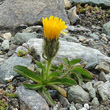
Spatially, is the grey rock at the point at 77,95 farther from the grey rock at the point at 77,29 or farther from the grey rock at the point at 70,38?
the grey rock at the point at 77,29

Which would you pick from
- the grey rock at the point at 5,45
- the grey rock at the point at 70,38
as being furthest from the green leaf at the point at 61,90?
the grey rock at the point at 70,38

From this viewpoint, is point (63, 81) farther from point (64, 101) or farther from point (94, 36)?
point (94, 36)

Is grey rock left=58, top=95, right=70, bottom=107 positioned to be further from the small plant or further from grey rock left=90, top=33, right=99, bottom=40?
grey rock left=90, top=33, right=99, bottom=40

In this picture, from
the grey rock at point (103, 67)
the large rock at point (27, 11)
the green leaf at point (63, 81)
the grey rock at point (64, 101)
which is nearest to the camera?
the grey rock at point (64, 101)

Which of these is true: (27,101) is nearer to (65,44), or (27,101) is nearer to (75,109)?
(75,109)

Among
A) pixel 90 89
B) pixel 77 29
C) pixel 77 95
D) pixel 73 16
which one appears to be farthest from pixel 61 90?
pixel 73 16

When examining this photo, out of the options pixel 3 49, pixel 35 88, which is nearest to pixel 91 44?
pixel 3 49

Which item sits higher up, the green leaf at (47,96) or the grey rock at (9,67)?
the grey rock at (9,67)
